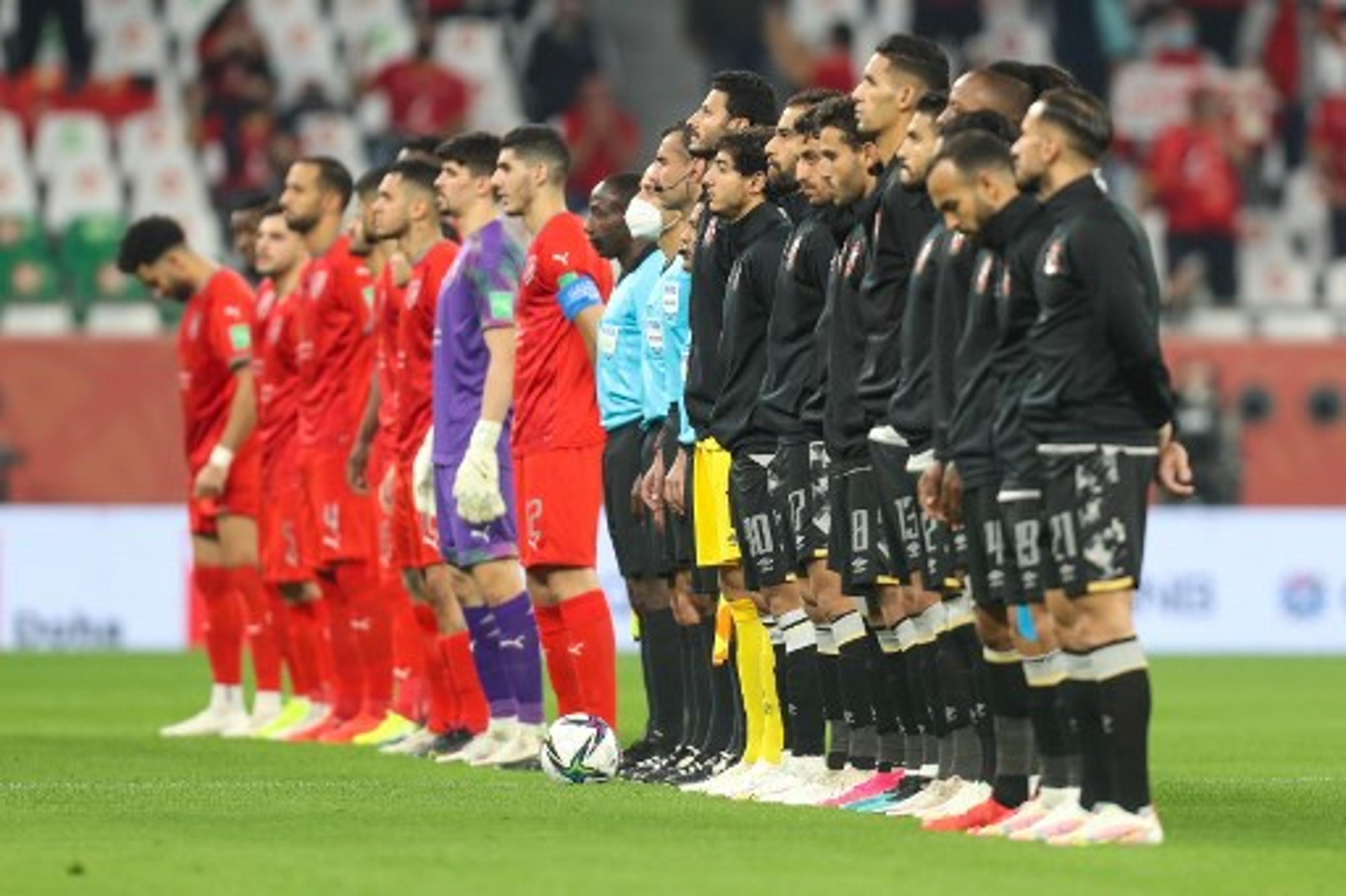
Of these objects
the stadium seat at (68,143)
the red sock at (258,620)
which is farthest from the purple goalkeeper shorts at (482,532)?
the stadium seat at (68,143)

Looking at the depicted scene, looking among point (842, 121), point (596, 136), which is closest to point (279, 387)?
point (842, 121)

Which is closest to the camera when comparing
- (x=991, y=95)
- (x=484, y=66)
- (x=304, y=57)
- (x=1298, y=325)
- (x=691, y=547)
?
(x=991, y=95)

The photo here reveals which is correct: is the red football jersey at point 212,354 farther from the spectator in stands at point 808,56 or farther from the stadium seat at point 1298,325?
the spectator in stands at point 808,56

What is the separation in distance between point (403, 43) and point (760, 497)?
18.1m

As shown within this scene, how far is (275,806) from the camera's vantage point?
1178 cm

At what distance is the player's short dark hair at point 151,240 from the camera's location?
1806 centimetres

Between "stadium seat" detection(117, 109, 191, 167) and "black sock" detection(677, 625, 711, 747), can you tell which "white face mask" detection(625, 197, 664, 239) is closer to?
"black sock" detection(677, 625, 711, 747)

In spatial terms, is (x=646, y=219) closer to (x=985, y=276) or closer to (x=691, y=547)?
(x=691, y=547)

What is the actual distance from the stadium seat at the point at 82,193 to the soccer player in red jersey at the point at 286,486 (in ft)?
31.7

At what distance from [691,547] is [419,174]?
3.18 metres

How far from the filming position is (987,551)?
10109 millimetres

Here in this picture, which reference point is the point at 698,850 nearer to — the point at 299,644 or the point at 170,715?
the point at 299,644

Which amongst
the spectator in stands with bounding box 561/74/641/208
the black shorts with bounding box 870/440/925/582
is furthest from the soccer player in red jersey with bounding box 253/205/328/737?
the spectator in stands with bounding box 561/74/641/208

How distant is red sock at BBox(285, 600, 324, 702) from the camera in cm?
1739
